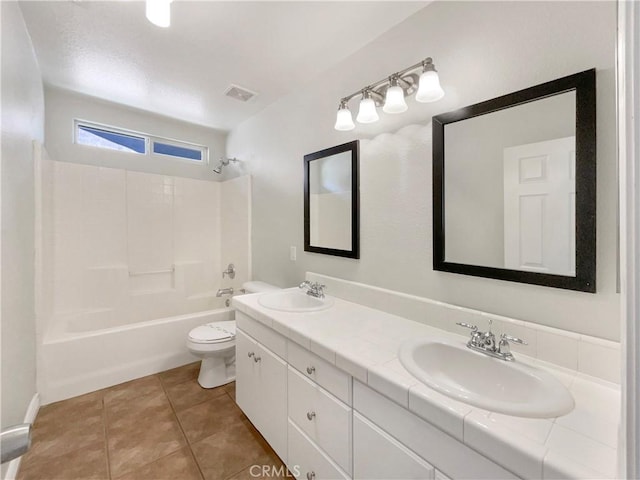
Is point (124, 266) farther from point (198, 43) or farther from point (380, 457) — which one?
point (380, 457)

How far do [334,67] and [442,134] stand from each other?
1067 mm

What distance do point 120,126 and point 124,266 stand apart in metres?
1.46

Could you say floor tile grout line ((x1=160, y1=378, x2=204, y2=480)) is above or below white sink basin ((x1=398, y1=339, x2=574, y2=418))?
below

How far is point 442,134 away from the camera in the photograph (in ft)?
4.51

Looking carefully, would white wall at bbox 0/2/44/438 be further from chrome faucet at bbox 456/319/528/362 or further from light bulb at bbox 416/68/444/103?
chrome faucet at bbox 456/319/528/362

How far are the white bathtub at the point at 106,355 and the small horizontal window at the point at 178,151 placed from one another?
1943mm

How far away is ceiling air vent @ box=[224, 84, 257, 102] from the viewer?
2361 millimetres

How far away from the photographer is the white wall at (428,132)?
3.17 ft

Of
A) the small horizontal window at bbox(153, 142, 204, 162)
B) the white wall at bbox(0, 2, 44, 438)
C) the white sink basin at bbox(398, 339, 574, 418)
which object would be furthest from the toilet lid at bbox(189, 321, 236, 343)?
the small horizontal window at bbox(153, 142, 204, 162)

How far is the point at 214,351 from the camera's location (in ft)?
7.08

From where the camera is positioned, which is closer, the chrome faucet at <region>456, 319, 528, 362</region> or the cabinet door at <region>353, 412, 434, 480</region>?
the cabinet door at <region>353, 412, 434, 480</region>

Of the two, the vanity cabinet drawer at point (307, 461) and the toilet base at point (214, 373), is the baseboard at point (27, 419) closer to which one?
the toilet base at point (214, 373)

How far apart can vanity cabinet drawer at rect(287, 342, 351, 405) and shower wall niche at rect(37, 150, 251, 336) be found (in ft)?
5.81

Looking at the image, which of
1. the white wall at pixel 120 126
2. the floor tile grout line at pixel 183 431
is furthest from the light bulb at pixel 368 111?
the white wall at pixel 120 126
